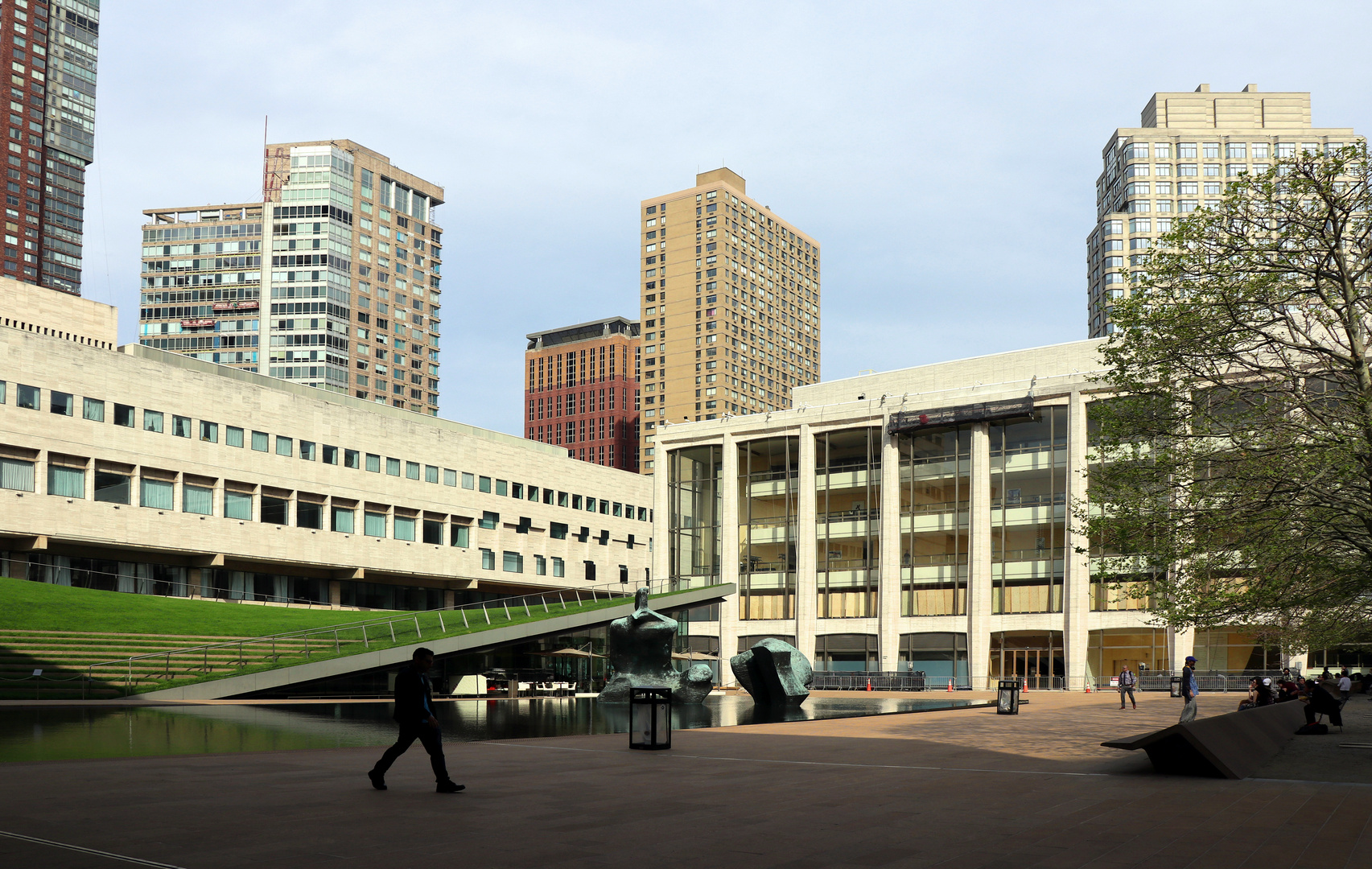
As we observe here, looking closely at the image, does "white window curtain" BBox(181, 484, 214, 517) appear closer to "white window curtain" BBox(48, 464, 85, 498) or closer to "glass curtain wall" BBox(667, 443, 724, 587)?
"white window curtain" BBox(48, 464, 85, 498)

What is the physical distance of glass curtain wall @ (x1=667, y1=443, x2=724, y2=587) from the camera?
3137 inches

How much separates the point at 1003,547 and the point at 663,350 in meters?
117

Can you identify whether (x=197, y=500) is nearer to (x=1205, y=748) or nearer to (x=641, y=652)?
(x=641, y=652)

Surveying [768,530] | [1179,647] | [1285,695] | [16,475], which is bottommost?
[1179,647]

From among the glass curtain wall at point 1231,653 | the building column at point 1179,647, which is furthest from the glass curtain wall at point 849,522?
the glass curtain wall at point 1231,653

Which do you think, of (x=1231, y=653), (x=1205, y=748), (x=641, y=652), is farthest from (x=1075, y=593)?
(x=1205, y=748)

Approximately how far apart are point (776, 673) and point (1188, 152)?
132m

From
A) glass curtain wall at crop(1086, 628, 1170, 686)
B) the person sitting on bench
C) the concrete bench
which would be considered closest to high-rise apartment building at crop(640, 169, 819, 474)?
glass curtain wall at crop(1086, 628, 1170, 686)

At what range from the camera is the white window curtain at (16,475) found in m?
49.9

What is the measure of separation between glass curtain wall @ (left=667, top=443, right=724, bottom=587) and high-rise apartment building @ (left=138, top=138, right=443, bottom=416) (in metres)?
80.9

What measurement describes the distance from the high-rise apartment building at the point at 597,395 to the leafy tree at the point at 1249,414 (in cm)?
15966

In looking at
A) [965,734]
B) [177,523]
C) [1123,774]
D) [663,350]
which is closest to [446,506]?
[177,523]

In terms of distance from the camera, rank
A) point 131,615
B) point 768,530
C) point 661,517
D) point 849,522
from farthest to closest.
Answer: point 661,517 < point 768,530 < point 849,522 < point 131,615

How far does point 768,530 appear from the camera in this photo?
76062mm
